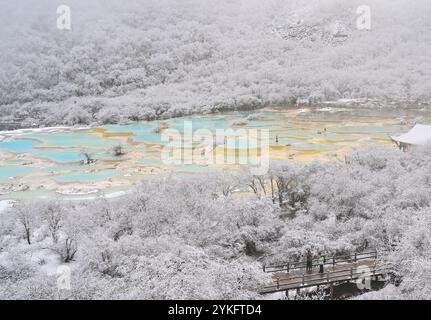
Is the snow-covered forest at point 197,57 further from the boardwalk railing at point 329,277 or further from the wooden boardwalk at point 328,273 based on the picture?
the boardwalk railing at point 329,277

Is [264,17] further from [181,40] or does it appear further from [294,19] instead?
[181,40]

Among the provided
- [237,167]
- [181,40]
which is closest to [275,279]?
[237,167]

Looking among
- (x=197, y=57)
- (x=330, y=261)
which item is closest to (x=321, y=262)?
(x=330, y=261)

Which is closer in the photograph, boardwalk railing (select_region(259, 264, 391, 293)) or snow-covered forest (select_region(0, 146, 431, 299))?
snow-covered forest (select_region(0, 146, 431, 299))

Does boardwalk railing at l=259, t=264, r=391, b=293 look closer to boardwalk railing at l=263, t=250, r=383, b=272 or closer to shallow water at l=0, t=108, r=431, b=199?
boardwalk railing at l=263, t=250, r=383, b=272

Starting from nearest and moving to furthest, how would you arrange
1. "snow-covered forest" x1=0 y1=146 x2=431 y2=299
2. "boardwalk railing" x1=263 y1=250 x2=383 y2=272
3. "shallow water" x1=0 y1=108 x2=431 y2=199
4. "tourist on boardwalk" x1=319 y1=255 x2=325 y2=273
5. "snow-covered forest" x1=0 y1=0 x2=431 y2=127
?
"snow-covered forest" x1=0 y1=146 x2=431 y2=299 < "tourist on boardwalk" x1=319 y1=255 x2=325 y2=273 < "boardwalk railing" x1=263 y1=250 x2=383 y2=272 < "shallow water" x1=0 y1=108 x2=431 y2=199 < "snow-covered forest" x1=0 y1=0 x2=431 y2=127

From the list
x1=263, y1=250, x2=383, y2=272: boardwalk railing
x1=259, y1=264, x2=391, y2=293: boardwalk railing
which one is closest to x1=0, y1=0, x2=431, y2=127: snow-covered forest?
x1=263, y1=250, x2=383, y2=272: boardwalk railing

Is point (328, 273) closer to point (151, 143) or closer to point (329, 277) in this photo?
point (329, 277)

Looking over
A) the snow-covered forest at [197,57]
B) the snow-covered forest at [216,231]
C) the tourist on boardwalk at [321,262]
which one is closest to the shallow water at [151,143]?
the snow-covered forest at [197,57]

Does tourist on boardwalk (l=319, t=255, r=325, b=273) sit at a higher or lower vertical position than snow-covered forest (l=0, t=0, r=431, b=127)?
lower
